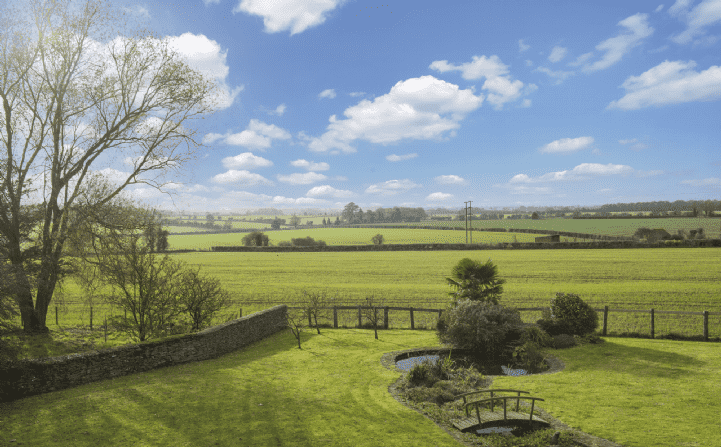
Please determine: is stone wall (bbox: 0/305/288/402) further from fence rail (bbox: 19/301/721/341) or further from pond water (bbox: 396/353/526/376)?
pond water (bbox: 396/353/526/376)

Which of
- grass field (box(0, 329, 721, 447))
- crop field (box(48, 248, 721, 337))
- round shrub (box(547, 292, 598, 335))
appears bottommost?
crop field (box(48, 248, 721, 337))

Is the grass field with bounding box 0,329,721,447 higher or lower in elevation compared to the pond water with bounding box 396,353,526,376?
higher

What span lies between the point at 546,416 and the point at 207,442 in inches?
304

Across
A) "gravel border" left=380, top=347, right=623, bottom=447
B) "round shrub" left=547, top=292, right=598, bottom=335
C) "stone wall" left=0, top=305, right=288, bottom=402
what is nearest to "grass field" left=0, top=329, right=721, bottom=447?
"gravel border" left=380, top=347, right=623, bottom=447

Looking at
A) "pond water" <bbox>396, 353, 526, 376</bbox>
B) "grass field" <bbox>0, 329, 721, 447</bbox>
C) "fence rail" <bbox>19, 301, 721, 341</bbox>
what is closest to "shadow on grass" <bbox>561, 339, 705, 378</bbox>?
"grass field" <bbox>0, 329, 721, 447</bbox>

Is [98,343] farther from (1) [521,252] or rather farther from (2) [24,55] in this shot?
(1) [521,252]

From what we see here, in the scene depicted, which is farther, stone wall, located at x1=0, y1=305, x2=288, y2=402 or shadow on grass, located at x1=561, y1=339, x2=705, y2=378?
Result: shadow on grass, located at x1=561, y1=339, x2=705, y2=378

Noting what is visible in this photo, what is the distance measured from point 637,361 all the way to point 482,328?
513 centimetres

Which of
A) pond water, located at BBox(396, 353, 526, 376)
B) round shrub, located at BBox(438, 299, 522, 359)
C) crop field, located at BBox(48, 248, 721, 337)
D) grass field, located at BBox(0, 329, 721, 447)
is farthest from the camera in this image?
crop field, located at BBox(48, 248, 721, 337)

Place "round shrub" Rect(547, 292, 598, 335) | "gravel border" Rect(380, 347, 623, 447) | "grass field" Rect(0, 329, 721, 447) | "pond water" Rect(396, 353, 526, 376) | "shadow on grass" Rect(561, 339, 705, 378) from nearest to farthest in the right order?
"gravel border" Rect(380, 347, 623, 447), "grass field" Rect(0, 329, 721, 447), "shadow on grass" Rect(561, 339, 705, 378), "pond water" Rect(396, 353, 526, 376), "round shrub" Rect(547, 292, 598, 335)

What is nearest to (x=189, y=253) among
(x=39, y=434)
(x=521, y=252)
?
(x=521, y=252)

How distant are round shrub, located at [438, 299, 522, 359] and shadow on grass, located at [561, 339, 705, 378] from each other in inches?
97.8

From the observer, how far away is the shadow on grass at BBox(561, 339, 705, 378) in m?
12.0

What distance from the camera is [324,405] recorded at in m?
10.2
